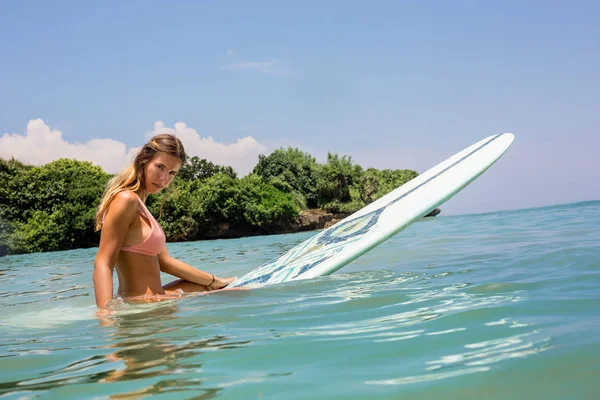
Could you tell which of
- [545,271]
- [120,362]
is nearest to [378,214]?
[545,271]

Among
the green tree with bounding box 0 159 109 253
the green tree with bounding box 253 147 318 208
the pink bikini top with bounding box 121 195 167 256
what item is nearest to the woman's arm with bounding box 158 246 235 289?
the pink bikini top with bounding box 121 195 167 256

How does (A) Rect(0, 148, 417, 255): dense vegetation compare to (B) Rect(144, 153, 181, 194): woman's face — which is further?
(A) Rect(0, 148, 417, 255): dense vegetation

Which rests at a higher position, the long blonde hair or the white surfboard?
the long blonde hair

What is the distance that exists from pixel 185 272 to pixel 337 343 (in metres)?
1.66

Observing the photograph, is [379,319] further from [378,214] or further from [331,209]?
[331,209]

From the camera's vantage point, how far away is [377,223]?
347 centimetres

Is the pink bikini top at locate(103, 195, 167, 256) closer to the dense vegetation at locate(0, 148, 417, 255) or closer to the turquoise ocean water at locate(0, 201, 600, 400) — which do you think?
the turquoise ocean water at locate(0, 201, 600, 400)

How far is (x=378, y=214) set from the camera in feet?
12.1

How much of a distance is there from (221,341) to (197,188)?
2366 centimetres

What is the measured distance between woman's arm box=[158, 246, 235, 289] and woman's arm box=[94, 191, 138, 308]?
0.43 m

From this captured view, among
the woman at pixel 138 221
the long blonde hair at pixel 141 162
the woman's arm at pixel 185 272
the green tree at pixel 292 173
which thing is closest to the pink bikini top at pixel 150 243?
the woman at pixel 138 221

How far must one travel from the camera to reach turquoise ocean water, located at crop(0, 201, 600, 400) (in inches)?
44.1

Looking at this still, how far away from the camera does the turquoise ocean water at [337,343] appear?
1.12 meters

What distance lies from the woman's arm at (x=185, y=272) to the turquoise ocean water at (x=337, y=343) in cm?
28
